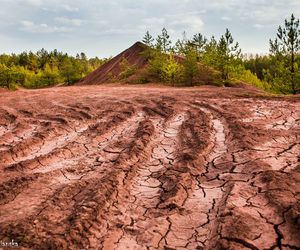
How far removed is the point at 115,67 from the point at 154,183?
38.1 meters

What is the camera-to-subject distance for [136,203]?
3414mm

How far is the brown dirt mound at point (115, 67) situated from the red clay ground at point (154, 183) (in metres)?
29.7

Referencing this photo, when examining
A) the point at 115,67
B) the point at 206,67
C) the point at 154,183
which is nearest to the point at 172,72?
the point at 206,67

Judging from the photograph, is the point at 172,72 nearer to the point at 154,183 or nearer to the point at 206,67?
the point at 206,67

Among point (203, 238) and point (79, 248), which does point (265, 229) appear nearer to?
point (203, 238)

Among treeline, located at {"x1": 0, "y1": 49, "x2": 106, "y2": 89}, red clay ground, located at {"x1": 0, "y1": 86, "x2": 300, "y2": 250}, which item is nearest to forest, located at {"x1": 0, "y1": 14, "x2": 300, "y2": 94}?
treeline, located at {"x1": 0, "y1": 49, "x2": 106, "y2": 89}

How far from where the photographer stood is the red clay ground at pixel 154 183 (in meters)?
2.69

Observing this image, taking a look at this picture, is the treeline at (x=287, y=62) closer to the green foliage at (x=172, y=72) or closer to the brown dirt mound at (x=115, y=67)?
the green foliage at (x=172, y=72)

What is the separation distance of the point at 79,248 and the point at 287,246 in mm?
1758

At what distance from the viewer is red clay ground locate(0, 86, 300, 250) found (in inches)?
106

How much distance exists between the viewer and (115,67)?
4069cm

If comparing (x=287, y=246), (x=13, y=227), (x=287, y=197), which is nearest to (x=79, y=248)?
(x=13, y=227)

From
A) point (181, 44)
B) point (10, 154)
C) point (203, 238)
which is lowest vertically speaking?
point (203, 238)

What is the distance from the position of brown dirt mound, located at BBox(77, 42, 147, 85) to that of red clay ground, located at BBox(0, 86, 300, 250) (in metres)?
29.7
